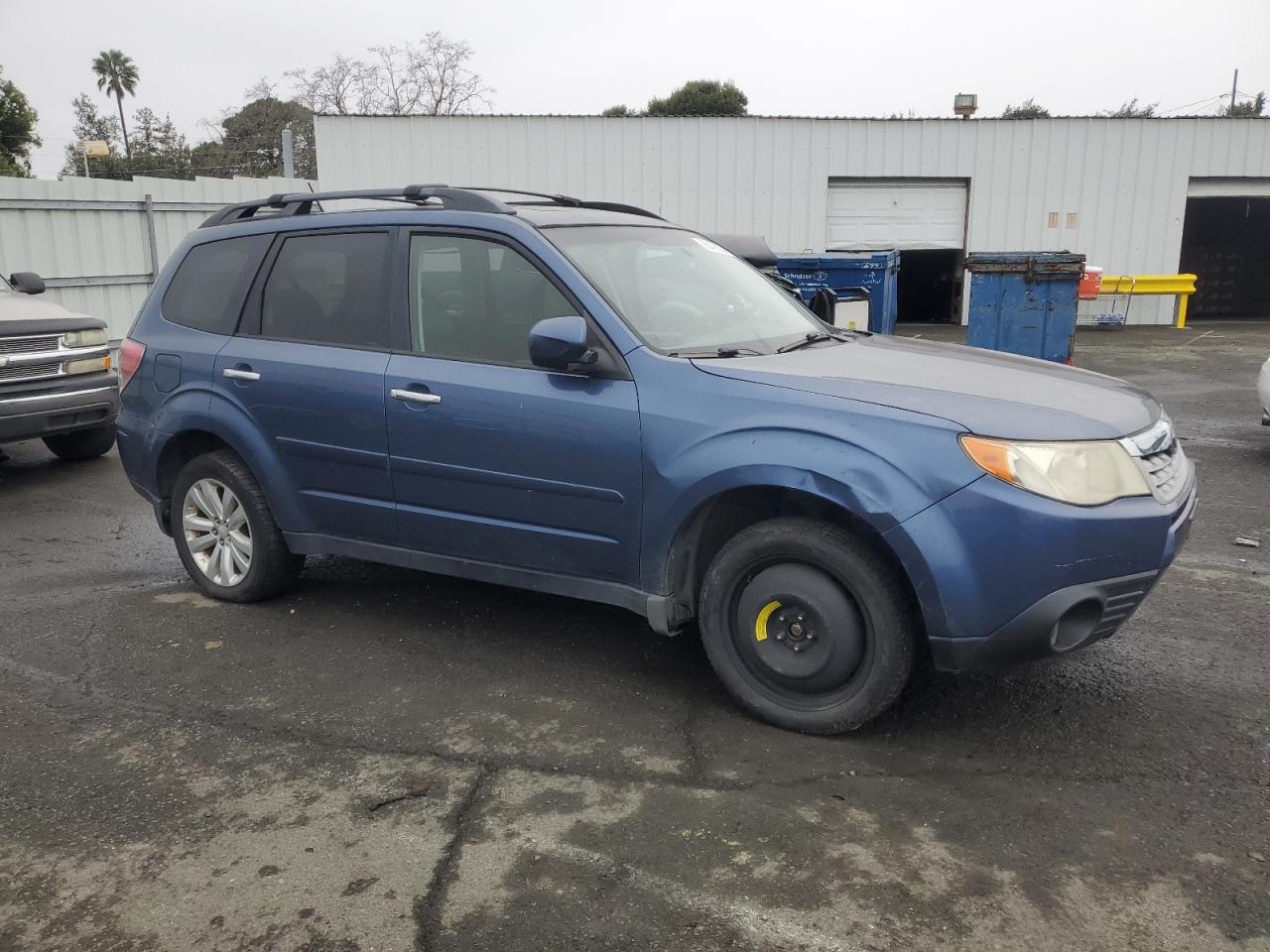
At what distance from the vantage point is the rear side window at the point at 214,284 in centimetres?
502

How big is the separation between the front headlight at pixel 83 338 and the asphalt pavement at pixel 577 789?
3799 mm

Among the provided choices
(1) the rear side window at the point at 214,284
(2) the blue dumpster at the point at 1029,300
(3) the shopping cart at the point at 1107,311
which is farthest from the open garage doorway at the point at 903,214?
(1) the rear side window at the point at 214,284

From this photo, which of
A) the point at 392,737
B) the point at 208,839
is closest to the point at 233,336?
the point at 392,737

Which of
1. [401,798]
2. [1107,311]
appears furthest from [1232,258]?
[401,798]

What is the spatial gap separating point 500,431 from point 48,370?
5.76 m

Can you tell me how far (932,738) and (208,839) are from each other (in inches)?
92.7

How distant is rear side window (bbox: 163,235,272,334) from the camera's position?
16.5ft

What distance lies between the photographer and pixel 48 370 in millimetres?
8148

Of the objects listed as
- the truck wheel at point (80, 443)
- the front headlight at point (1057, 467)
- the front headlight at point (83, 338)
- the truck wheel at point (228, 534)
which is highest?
the front headlight at point (1057, 467)

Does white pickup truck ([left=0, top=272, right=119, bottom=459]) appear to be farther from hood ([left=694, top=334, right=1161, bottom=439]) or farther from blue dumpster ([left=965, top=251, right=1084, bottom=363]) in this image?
blue dumpster ([left=965, top=251, right=1084, bottom=363])

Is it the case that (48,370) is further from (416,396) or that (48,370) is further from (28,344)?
(416,396)

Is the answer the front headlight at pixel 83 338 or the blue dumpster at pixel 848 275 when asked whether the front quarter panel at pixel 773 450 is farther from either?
the blue dumpster at pixel 848 275

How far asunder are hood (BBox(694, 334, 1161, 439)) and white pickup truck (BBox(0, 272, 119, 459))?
6.30 metres

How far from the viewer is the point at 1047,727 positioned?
147 inches
